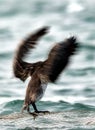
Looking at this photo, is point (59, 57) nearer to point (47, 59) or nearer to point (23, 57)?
point (47, 59)

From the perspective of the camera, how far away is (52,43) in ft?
76.7

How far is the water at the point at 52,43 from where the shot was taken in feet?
54.1

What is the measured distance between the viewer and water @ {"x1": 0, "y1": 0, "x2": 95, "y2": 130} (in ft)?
54.1

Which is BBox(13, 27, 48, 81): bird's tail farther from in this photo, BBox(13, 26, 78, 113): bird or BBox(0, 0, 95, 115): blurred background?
BBox(0, 0, 95, 115): blurred background

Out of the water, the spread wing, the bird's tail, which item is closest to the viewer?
the spread wing

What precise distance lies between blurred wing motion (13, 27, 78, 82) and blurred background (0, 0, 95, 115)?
188cm

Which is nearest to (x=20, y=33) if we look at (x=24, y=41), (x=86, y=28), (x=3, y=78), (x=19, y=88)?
(x=86, y=28)

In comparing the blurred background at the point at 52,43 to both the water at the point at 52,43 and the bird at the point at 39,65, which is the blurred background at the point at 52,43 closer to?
the water at the point at 52,43

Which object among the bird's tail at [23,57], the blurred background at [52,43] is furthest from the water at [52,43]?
the bird's tail at [23,57]

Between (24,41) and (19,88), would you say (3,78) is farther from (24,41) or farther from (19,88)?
(24,41)

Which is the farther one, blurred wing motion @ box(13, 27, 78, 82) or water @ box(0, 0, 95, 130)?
water @ box(0, 0, 95, 130)

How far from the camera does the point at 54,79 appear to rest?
408 inches

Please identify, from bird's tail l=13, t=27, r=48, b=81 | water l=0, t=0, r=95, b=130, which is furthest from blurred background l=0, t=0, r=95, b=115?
bird's tail l=13, t=27, r=48, b=81

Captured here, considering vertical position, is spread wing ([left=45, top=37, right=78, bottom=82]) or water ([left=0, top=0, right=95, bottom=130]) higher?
spread wing ([left=45, top=37, right=78, bottom=82])
